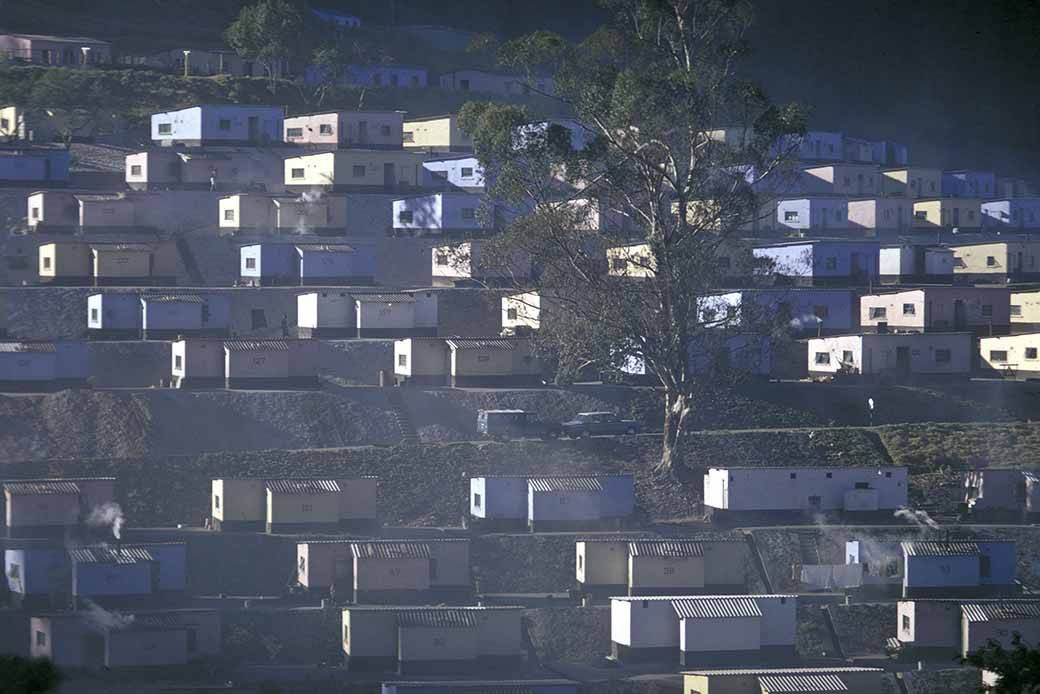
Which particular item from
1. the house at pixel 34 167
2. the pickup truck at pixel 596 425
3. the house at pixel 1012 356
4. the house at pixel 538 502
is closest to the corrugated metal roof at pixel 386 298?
the pickup truck at pixel 596 425

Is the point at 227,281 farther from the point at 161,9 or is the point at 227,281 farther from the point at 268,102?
the point at 161,9

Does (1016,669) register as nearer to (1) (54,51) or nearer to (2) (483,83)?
(1) (54,51)

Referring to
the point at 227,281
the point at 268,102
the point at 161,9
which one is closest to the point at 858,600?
the point at 227,281

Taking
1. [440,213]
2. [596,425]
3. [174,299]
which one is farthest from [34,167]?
Result: [596,425]

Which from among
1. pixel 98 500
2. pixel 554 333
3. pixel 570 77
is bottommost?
pixel 98 500

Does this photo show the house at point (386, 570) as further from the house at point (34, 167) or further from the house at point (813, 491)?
the house at point (34, 167)

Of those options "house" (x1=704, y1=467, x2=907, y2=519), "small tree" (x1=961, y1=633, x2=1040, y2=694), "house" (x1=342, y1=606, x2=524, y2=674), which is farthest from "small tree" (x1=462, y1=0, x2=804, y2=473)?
"small tree" (x1=961, y1=633, x2=1040, y2=694)
